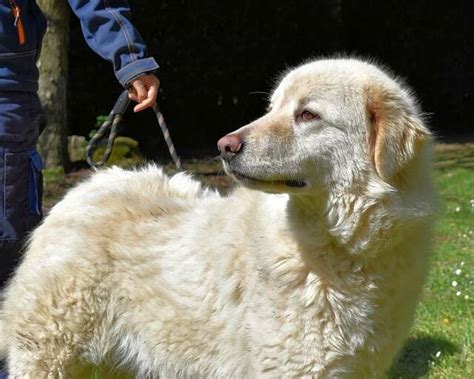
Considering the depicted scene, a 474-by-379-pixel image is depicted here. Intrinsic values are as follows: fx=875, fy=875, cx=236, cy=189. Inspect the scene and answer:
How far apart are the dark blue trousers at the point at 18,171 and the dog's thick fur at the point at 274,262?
344 mm

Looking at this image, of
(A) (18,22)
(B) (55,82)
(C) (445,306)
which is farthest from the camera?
(B) (55,82)

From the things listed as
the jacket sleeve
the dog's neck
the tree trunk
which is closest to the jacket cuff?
the jacket sleeve

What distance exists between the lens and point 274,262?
333 centimetres

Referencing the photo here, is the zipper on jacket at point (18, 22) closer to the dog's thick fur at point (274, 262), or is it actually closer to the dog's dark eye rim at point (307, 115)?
the dog's thick fur at point (274, 262)

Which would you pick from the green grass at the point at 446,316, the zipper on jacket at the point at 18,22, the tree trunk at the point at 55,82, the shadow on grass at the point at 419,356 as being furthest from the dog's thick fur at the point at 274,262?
the tree trunk at the point at 55,82

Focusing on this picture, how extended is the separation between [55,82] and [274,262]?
739cm

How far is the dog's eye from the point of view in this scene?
3254mm

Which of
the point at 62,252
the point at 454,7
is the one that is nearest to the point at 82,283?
the point at 62,252

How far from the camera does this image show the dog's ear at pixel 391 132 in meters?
3.17

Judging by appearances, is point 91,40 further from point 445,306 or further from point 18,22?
point 445,306

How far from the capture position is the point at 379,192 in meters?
3.18

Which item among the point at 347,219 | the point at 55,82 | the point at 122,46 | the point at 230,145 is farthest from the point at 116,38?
the point at 55,82

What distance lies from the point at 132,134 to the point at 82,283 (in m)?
9.83

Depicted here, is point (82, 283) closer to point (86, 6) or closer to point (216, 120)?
point (86, 6)
